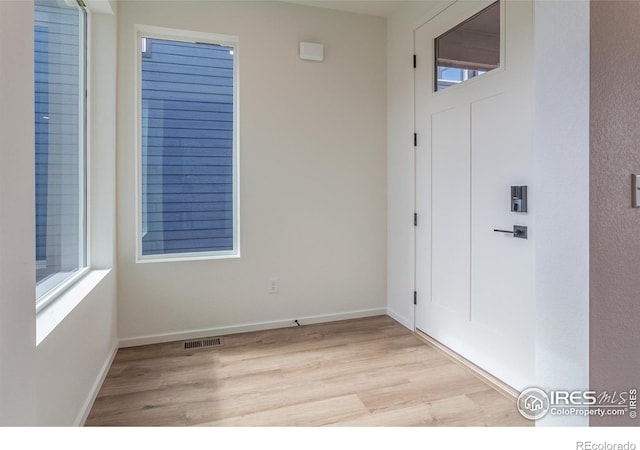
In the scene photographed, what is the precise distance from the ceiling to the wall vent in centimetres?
293

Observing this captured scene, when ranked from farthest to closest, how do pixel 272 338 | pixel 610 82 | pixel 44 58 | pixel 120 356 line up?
pixel 272 338
pixel 120 356
pixel 44 58
pixel 610 82

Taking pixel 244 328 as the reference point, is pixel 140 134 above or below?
above

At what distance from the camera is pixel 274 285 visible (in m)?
3.18

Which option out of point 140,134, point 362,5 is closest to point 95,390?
point 140,134

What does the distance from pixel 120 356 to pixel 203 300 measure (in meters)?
0.70

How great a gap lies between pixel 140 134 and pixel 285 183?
4.03 feet

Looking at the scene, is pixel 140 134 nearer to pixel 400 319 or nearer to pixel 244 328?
pixel 244 328

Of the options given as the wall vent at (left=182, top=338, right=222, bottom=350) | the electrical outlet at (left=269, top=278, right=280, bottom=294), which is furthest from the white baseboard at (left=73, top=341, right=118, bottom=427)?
the electrical outlet at (left=269, top=278, right=280, bottom=294)

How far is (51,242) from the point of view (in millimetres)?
1824

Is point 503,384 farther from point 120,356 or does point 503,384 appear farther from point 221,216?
point 120,356

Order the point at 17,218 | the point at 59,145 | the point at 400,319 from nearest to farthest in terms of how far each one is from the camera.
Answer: the point at 17,218, the point at 59,145, the point at 400,319

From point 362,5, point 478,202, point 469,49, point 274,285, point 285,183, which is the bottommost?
point 274,285

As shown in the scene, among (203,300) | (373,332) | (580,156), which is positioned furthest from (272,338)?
(580,156)

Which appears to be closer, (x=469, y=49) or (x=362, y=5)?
(x=469, y=49)
